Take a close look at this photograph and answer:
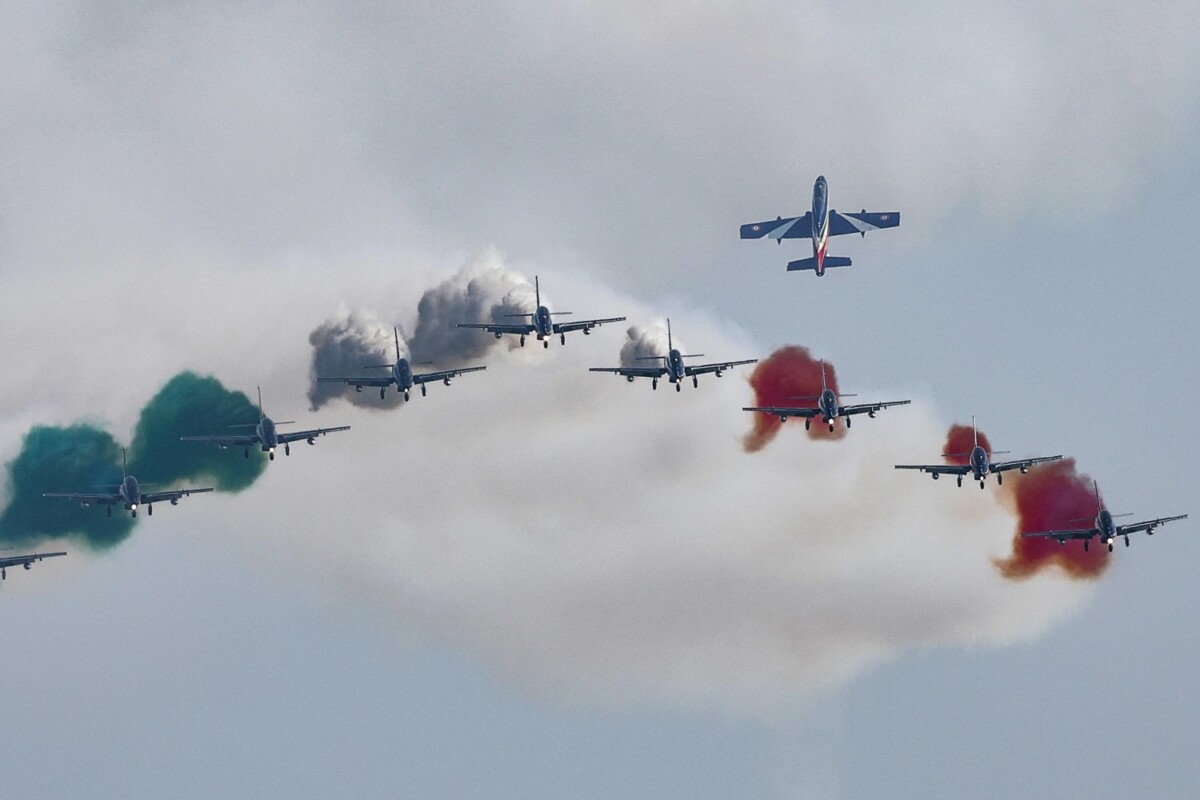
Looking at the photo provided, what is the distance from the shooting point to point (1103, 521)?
198625 mm
